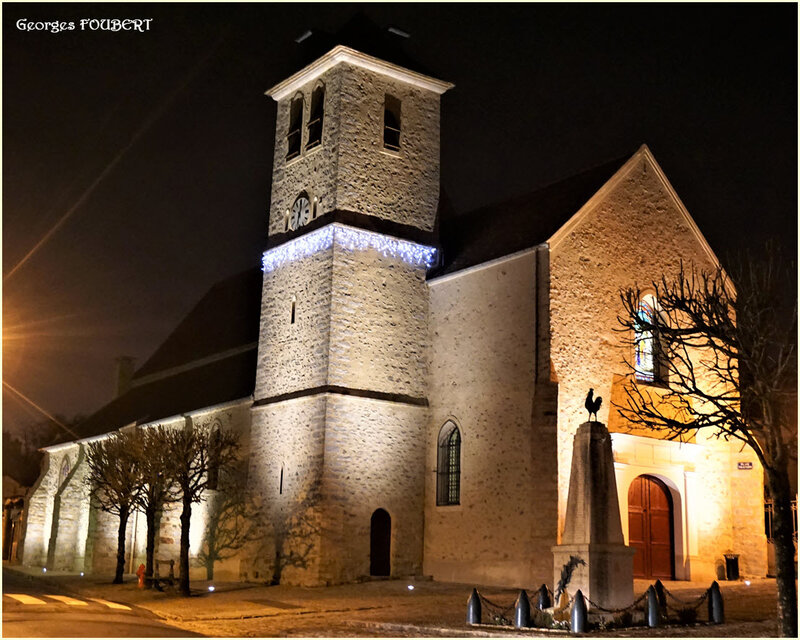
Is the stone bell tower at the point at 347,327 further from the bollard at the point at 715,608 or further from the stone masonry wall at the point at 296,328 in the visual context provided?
the bollard at the point at 715,608

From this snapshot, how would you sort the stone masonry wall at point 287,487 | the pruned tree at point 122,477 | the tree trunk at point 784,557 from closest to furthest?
the tree trunk at point 784,557 → the stone masonry wall at point 287,487 → the pruned tree at point 122,477

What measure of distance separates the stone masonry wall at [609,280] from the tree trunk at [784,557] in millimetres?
9009

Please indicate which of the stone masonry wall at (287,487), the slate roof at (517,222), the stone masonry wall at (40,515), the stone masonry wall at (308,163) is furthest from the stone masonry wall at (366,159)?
the stone masonry wall at (40,515)

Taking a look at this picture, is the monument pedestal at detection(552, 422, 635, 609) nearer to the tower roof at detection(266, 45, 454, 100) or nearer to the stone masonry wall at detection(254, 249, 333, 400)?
the stone masonry wall at detection(254, 249, 333, 400)

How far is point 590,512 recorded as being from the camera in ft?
54.9

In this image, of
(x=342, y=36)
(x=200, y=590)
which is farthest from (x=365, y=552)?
(x=342, y=36)

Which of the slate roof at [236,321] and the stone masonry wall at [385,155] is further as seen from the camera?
the stone masonry wall at [385,155]

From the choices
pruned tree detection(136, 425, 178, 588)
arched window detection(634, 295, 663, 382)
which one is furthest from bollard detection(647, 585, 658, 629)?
pruned tree detection(136, 425, 178, 588)

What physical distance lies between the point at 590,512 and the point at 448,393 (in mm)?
12274

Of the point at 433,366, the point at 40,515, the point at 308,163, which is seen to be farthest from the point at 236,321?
the point at 433,366

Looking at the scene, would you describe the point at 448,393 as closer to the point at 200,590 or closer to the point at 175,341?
the point at 200,590

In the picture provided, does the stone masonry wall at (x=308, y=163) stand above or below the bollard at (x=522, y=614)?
above

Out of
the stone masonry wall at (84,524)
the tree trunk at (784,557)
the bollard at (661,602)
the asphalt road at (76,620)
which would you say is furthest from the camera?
the stone masonry wall at (84,524)

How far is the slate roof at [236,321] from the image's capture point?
28.4 meters
